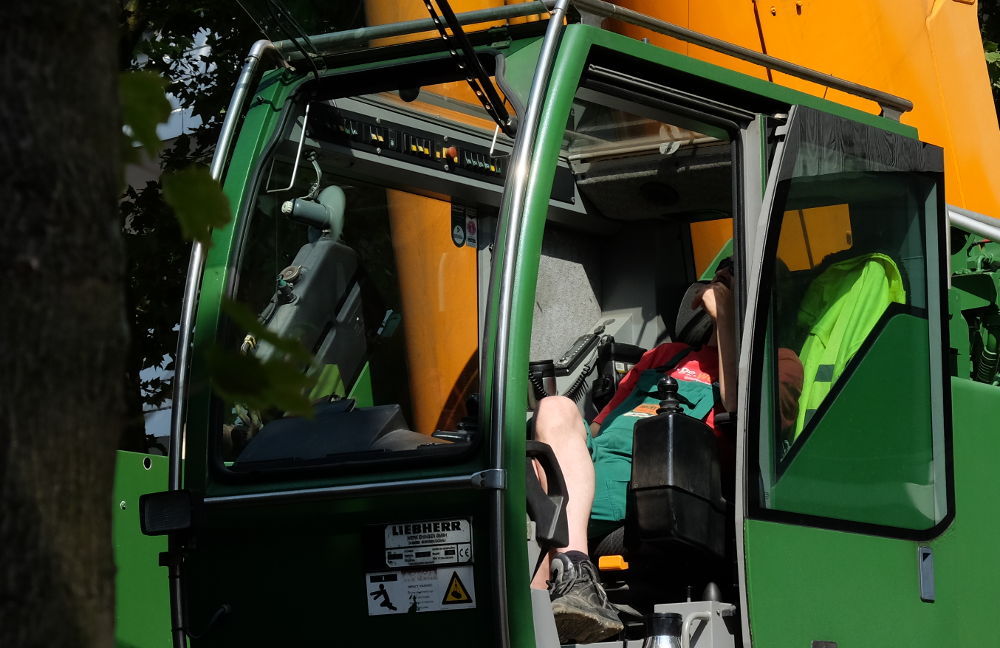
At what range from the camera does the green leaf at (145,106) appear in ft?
4.50

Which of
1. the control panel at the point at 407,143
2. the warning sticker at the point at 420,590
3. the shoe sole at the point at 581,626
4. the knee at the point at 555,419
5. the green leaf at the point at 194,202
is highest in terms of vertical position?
the control panel at the point at 407,143

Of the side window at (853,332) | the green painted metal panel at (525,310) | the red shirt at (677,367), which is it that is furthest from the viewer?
the red shirt at (677,367)

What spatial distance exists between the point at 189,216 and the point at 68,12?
0.24 metres

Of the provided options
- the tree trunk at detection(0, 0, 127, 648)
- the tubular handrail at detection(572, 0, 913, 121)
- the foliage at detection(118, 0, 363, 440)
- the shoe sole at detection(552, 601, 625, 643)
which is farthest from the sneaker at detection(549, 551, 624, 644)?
the foliage at detection(118, 0, 363, 440)

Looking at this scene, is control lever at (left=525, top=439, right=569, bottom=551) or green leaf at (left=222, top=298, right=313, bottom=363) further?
control lever at (left=525, top=439, right=569, bottom=551)

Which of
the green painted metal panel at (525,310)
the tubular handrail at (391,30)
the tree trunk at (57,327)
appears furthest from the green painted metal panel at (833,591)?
the tree trunk at (57,327)

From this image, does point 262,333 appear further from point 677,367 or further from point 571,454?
point 677,367

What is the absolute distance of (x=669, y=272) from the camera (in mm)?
5270

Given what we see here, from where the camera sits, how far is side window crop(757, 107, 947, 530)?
378 centimetres

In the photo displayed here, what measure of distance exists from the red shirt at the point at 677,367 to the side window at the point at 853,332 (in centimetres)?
35

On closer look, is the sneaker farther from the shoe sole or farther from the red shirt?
the red shirt

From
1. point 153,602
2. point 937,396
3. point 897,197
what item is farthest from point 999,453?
point 153,602

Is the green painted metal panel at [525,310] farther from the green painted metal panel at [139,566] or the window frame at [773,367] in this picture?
the green painted metal panel at [139,566]

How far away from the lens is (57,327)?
1.14 m
